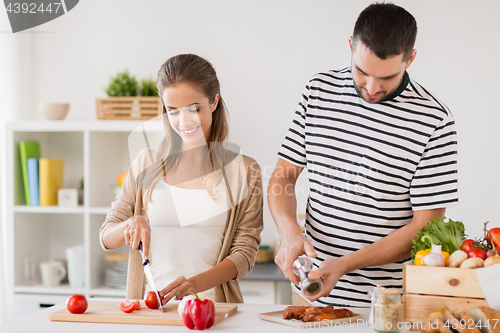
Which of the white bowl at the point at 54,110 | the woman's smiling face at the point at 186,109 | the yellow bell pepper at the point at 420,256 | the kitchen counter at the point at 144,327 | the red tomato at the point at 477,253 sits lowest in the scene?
the kitchen counter at the point at 144,327

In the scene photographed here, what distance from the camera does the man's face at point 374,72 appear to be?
132 centimetres

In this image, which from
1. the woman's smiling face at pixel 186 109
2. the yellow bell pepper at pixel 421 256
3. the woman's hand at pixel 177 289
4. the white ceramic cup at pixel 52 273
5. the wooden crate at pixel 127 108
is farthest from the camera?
the white ceramic cup at pixel 52 273

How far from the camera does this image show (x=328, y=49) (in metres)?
2.95

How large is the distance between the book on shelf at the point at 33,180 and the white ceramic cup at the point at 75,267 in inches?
13.6

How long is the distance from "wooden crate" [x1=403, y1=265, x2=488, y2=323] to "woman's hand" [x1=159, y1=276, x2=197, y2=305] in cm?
63

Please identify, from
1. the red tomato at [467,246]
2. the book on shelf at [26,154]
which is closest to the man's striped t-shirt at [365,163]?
the red tomato at [467,246]

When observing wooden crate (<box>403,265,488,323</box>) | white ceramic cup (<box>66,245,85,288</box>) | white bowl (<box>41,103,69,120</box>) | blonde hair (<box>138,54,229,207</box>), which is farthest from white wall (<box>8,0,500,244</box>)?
wooden crate (<box>403,265,488,323</box>)

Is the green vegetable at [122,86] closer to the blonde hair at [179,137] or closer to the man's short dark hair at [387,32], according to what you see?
the blonde hair at [179,137]

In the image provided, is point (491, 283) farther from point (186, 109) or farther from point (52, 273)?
point (52, 273)

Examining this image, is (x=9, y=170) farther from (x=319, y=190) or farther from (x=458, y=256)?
(x=458, y=256)

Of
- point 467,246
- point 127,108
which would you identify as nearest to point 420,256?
point 467,246

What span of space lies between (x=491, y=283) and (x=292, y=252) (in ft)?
1.63

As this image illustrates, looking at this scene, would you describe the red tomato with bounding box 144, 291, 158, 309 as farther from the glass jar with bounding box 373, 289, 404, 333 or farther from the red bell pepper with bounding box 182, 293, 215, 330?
the glass jar with bounding box 373, 289, 404, 333

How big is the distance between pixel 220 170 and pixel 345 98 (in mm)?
502
